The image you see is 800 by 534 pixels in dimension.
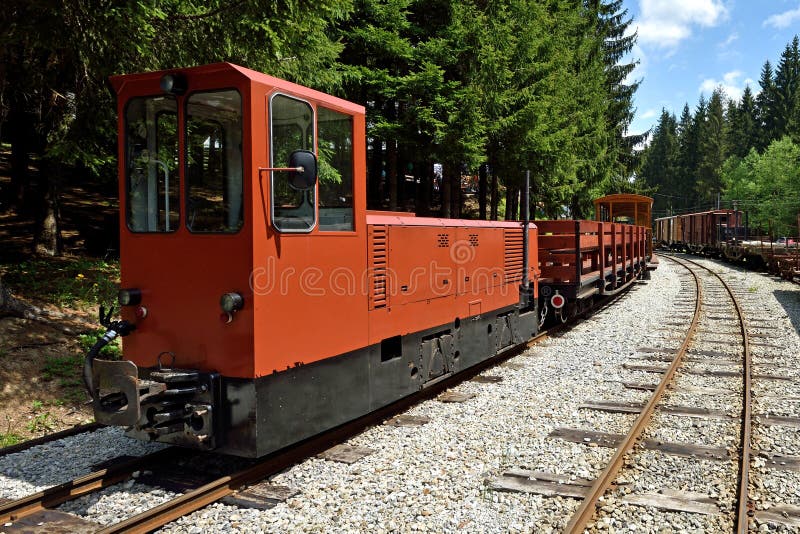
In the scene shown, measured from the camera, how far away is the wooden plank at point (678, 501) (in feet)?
14.1

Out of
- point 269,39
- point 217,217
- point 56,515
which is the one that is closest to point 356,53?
point 269,39

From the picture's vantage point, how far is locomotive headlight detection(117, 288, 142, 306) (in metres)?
4.82

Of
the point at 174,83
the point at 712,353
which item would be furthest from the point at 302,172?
the point at 712,353

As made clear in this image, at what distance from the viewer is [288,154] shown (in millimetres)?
4703

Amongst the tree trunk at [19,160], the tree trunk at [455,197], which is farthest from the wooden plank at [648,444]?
the tree trunk at [19,160]

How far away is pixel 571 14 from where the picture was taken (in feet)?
87.9

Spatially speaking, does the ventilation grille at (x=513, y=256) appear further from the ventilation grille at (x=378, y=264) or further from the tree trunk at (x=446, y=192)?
the tree trunk at (x=446, y=192)

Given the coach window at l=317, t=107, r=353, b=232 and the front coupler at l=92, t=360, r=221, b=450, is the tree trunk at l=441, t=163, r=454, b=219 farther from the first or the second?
the front coupler at l=92, t=360, r=221, b=450

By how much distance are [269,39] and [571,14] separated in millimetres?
22953

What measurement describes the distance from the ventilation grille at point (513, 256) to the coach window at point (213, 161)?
17.6 feet

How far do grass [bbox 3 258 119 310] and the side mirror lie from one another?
18.8ft

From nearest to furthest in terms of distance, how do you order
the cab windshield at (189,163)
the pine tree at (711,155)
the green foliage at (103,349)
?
the cab windshield at (189,163), the green foliage at (103,349), the pine tree at (711,155)

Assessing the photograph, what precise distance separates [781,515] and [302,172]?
4.21 m

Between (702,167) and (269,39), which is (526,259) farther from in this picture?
(702,167)
